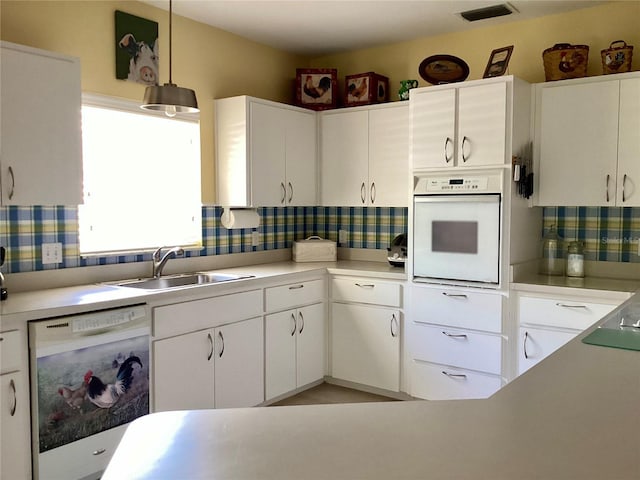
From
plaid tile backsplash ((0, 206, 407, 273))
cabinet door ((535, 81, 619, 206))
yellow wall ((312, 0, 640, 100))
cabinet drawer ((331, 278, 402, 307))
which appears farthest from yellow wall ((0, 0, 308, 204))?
cabinet door ((535, 81, 619, 206))

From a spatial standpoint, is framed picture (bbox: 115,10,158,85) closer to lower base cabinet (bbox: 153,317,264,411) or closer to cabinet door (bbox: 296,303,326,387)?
lower base cabinet (bbox: 153,317,264,411)

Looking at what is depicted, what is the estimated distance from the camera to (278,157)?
163 inches

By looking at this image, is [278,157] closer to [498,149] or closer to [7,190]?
[498,149]

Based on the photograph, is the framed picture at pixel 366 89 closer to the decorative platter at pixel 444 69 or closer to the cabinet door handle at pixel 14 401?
the decorative platter at pixel 444 69

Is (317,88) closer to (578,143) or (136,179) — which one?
(136,179)

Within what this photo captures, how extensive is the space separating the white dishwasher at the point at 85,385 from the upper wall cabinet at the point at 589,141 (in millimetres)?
2555

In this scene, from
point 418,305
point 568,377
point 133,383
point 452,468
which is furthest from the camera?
point 418,305

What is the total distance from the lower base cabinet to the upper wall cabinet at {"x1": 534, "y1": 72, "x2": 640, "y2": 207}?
2.04 m

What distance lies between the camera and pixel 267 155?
4.05m

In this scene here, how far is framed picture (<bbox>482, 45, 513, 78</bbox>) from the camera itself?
359 centimetres

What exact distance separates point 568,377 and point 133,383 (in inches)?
81.6

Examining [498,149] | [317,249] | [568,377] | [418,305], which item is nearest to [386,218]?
[317,249]

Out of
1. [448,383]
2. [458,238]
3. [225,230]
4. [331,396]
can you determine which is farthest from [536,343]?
[225,230]

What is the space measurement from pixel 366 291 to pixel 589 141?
1696 millimetres
